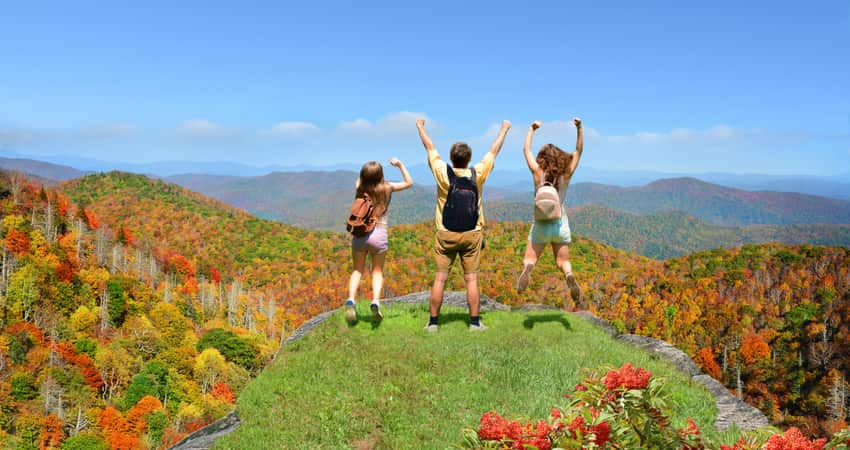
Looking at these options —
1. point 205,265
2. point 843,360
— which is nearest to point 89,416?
point 205,265

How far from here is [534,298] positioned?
67.4 meters

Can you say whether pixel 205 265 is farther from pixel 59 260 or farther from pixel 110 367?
pixel 110 367

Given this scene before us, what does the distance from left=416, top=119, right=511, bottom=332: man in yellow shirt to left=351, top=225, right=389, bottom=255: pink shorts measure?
3.85 ft

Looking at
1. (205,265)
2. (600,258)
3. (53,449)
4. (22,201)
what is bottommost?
(53,449)

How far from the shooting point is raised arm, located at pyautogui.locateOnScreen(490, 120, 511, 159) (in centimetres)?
1043

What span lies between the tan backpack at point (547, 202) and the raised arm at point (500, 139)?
1164 mm

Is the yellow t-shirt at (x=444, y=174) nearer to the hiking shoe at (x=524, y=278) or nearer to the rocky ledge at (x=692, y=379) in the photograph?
the hiking shoe at (x=524, y=278)

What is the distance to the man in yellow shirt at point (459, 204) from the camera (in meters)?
10.3

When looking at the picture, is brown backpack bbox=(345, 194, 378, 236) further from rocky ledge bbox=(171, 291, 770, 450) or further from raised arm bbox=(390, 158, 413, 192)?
rocky ledge bbox=(171, 291, 770, 450)

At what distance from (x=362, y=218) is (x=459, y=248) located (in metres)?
2.12

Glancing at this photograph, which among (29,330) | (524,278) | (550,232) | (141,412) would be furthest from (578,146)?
(29,330)

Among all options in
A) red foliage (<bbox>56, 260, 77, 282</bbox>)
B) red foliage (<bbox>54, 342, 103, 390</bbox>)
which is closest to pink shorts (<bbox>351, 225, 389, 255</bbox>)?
red foliage (<bbox>54, 342, 103, 390</bbox>)

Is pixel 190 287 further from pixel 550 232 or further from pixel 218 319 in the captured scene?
pixel 550 232

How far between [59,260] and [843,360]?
121 m
